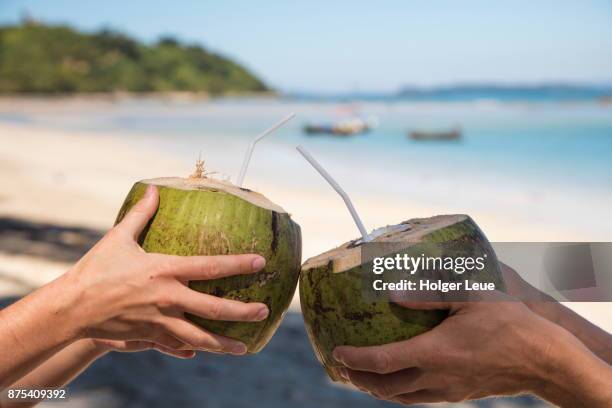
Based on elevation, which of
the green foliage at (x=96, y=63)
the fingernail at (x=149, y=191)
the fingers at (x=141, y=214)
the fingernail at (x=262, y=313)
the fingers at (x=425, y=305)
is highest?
the green foliage at (x=96, y=63)

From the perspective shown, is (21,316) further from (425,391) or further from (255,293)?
(425,391)

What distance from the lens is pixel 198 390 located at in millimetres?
3779

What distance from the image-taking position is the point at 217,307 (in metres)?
1.19

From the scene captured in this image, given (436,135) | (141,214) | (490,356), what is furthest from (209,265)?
(436,135)

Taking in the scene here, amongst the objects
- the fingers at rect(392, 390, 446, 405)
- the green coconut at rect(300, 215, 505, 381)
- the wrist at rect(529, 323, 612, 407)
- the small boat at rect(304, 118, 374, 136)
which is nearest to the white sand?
the green coconut at rect(300, 215, 505, 381)

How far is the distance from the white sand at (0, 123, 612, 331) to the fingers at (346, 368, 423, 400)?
4516 mm

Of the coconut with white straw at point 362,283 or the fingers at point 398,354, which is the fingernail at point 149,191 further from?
the fingers at point 398,354

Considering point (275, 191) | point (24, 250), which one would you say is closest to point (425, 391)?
point (24, 250)

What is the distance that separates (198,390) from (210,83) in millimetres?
87887

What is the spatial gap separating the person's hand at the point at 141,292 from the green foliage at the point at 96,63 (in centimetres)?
6789

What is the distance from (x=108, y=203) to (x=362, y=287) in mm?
9592

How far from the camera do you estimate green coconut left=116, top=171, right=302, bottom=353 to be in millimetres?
1278

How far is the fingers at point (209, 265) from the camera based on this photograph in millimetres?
1168

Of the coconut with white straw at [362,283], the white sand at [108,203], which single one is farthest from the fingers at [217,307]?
the white sand at [108,203]
